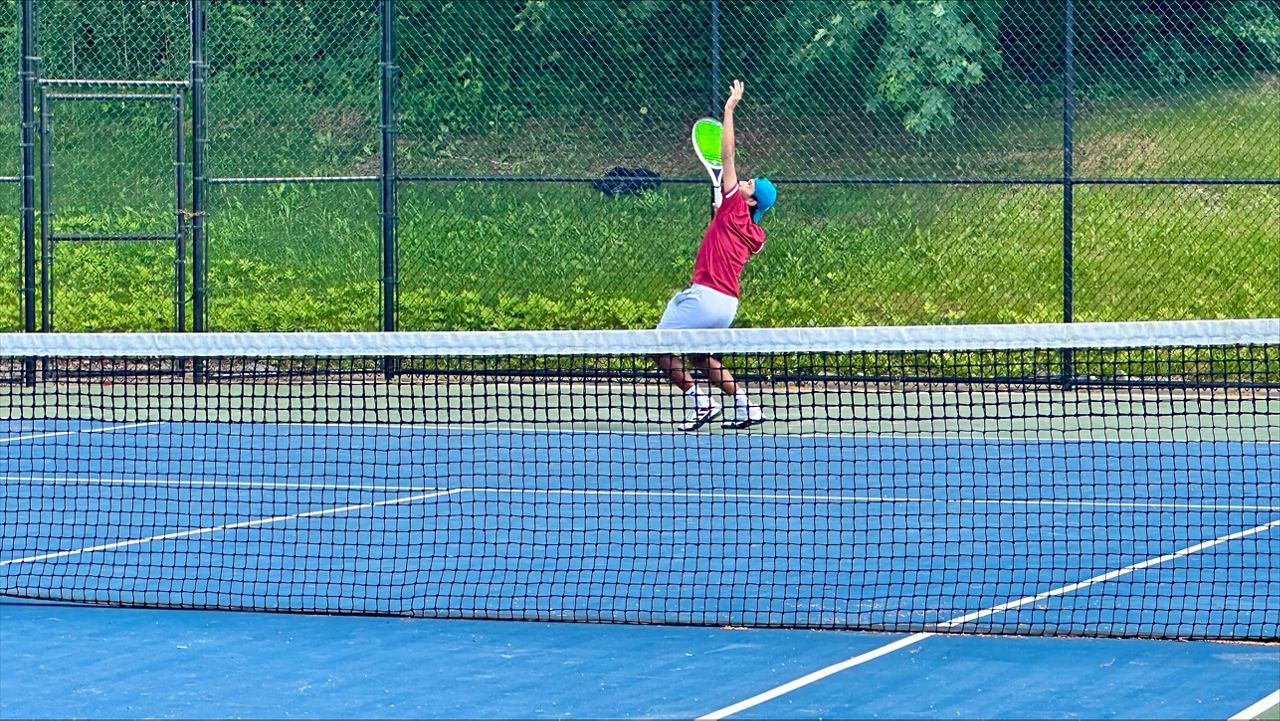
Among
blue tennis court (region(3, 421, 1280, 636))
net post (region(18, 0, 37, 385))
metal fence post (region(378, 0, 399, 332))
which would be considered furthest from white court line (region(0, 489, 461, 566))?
net post (region(18, 0, 37, 385))

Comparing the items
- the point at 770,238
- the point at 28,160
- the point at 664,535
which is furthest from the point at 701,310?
the point at 770,238

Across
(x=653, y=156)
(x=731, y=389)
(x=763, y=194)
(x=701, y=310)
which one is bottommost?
(x=731, y=389)

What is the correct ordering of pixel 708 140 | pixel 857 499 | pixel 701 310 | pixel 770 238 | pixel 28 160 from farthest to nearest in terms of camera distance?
1. pixel 770 238
2. pixel 28 160
3. pixel 708 140
4. pixel 701 310
5. pixel 857 499

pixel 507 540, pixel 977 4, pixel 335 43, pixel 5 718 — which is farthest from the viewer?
pixel 335 43

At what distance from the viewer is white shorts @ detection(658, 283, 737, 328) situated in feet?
35.8

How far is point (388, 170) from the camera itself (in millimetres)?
13922

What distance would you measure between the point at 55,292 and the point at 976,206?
782 centimetres

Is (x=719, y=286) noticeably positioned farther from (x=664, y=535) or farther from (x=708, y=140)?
(x=664, y=535)

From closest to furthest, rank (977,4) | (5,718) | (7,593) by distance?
(5,718), (7,593), (977,4)

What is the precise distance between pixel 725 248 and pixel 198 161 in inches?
176

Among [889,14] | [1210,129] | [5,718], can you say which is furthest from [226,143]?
[5,718]

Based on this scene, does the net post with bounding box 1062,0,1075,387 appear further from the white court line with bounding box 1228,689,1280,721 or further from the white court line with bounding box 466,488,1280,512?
the white court line with bounding box 1228,689,1280,721

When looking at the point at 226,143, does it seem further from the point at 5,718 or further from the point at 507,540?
the point at 5,718

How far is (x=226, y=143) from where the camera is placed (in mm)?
21031
